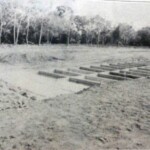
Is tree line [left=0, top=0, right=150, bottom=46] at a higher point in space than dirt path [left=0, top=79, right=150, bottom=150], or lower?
higher

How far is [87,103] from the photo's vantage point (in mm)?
2982

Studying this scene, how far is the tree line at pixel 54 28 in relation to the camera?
5.09 m

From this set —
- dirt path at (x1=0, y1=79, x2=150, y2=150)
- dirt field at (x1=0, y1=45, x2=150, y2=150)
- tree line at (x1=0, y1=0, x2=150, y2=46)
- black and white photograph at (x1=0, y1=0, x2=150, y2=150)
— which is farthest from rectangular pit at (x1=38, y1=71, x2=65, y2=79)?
dirt path at (x1=0, y1=79, x2=150, y2=150)

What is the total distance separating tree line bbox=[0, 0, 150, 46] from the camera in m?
5.09

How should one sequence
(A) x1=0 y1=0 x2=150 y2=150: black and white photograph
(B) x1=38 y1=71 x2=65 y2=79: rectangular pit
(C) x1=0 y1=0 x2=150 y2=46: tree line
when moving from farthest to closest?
(B) x1=38 y1=71 x2=65 y2=79: rectangular pit, (C) x1=0 y1=0 x2=150 y2=46: tree line, (A) x1=0 y1=0 x2=150 y2=150: black and white photograph

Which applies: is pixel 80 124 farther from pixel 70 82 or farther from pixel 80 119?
pixel 70 82

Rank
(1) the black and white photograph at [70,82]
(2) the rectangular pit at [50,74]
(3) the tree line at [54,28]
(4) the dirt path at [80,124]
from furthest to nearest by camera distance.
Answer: (2) the rectangular pit at [50,74], (3) the tree line at [54,28], (1) the black and white photograph at [70,82], (4) the dirt path at [80,124]

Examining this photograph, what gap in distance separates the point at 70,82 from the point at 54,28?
1.72 metres

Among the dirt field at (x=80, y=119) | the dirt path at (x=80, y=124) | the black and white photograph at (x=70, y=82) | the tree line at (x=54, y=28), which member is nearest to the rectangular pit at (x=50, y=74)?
the black and white photograph at (x=70, y=82)

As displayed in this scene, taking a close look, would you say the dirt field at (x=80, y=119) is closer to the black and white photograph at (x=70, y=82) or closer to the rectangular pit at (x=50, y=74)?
the black and white photograph at (x=70, y=82)

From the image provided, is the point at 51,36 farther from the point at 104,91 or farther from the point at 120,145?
the point at 120,145

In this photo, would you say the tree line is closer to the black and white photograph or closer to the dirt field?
the black and white photograph

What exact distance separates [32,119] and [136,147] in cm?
89

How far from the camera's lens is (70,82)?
15.9ft
